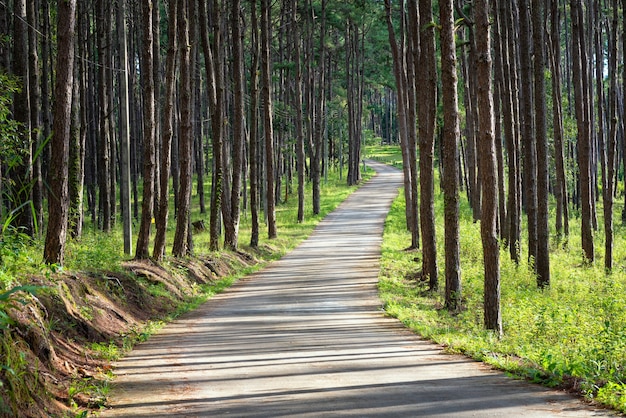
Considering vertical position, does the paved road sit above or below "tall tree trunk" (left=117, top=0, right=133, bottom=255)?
below

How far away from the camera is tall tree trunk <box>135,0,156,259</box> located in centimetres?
1972

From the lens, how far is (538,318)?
14016 mm

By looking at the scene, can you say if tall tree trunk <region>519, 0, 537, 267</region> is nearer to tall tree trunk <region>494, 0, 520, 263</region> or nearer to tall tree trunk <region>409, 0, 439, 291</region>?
tall tree trunk <region>494, 0, 520, 263</region>

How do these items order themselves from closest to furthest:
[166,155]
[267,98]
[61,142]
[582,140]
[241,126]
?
[61,142]
[166,155]
[582,140]
[241,126]
[267,98]

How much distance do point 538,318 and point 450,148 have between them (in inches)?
154

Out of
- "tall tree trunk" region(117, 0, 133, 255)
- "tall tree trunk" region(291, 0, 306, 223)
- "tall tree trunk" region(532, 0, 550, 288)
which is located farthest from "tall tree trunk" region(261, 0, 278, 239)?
"tall tree trunk" region(532, 0, 550, 288)

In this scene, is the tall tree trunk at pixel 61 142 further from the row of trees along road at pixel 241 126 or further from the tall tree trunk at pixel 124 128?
the tall tree trunk at pixel 124 128

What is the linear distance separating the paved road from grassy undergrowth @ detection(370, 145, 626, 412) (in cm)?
39

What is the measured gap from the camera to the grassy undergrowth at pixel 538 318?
30.5 feet

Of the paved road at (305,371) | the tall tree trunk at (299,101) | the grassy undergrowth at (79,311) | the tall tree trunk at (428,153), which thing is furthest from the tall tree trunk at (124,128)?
the tall tree trunk at (299,101)

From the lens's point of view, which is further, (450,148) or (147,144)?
(147,144)

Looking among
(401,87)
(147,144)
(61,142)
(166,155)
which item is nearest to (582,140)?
(401,87)

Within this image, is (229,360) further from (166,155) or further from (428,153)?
(166,155)

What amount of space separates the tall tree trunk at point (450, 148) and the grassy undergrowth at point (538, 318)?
0.79m
